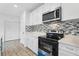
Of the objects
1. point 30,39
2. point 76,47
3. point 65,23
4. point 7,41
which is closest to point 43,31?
point 30,39

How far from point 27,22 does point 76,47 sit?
1.58 meters

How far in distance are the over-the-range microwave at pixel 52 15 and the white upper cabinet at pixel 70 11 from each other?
0.51 ft

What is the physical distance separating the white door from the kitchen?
124 mm

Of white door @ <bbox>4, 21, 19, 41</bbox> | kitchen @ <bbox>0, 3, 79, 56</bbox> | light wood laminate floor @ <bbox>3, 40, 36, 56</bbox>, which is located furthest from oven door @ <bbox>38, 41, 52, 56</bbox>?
white door @ <bbox>4, 21, 19, 41</bbox>

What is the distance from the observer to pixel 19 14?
8.47ft

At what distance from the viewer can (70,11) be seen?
2.11 metres

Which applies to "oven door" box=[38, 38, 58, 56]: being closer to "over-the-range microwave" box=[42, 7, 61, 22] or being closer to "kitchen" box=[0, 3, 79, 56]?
"kitchen" box=[0, 3, 79, 56]

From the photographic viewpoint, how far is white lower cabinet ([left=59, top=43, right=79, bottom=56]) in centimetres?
164

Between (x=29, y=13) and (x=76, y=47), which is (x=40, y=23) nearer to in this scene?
(x=29, y=13)

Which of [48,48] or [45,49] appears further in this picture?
[45,49]

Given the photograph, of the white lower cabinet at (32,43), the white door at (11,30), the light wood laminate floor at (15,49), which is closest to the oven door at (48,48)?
the light wood laminate floor at (15,49)

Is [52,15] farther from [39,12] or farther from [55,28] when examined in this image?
[39,12]

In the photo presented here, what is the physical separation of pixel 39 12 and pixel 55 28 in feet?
2.55

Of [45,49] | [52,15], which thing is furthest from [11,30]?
[52,15]
